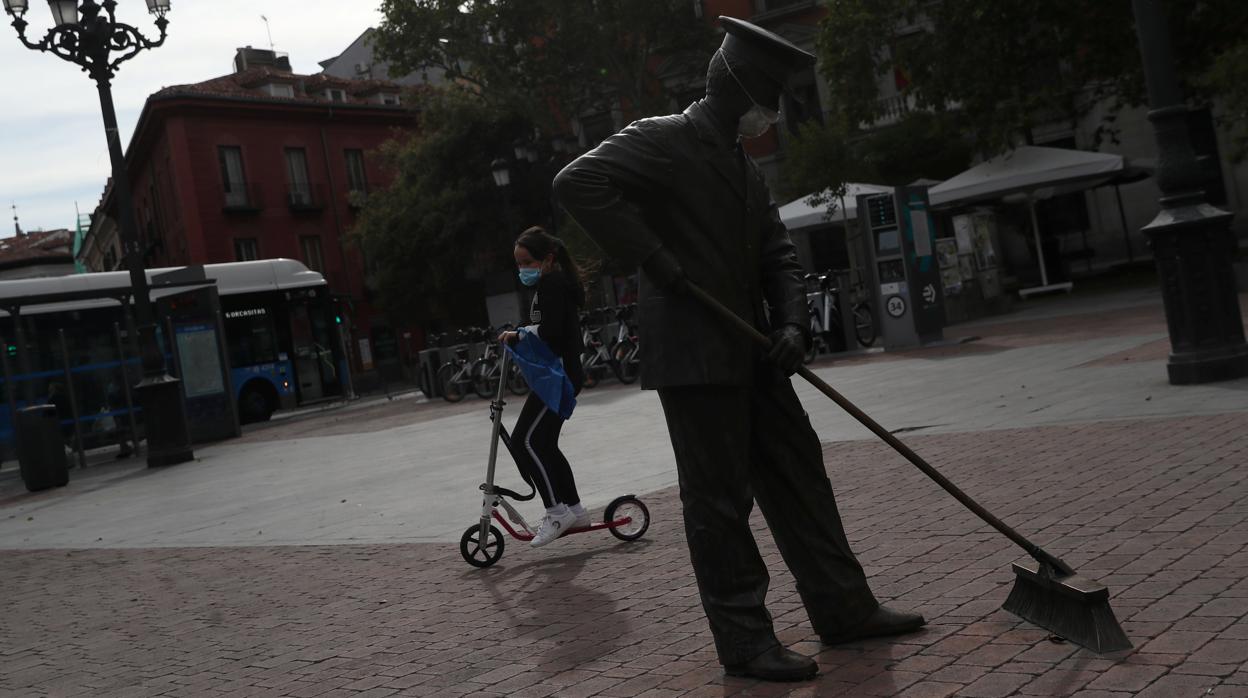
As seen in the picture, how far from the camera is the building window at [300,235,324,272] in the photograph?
50.5 metres

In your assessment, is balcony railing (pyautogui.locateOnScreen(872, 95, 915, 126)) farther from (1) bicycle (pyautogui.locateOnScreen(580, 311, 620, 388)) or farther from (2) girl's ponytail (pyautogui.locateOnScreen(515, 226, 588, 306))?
(2) girl's ponytail (pyautogui.locateOnScreen(515, 226, 588, 306))

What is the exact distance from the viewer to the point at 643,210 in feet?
13.5

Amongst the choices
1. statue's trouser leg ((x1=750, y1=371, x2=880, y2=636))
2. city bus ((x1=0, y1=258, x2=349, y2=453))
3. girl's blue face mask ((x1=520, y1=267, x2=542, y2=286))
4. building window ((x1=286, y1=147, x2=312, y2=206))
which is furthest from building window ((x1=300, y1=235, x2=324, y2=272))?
statue's trouser leg ((x1=750, y1=371, x2=880, y2=636))

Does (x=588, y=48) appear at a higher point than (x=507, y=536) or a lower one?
higher

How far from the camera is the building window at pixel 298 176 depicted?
166 feet

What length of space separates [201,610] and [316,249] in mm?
45918

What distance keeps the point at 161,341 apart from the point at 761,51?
829 inches

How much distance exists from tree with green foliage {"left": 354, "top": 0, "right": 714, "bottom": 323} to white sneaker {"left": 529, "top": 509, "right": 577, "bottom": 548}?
69.1 feet

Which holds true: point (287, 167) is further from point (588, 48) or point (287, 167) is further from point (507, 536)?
point (507, 536)

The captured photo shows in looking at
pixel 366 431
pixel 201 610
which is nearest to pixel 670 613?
pixel 201 610

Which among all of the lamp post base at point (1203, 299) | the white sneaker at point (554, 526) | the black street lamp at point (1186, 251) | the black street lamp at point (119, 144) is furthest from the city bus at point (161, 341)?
the lamp post base at point (1203, 299)

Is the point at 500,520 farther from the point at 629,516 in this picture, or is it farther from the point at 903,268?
the point at 903,268

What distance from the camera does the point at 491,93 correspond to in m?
34.3

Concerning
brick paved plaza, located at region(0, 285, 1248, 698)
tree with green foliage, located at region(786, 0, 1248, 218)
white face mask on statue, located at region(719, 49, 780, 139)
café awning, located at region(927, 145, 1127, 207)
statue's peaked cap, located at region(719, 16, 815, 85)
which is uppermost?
tree with green foliage, located at region(786, 0, 1248, 218)
